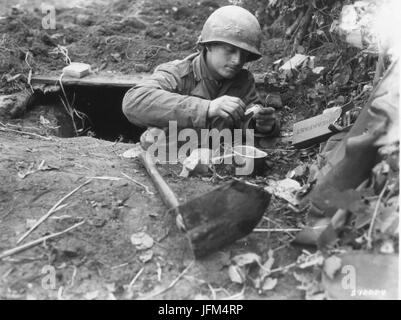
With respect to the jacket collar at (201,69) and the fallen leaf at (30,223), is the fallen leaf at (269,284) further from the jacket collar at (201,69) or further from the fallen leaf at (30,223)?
the jacket collar at (201,69)

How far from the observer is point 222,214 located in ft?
9.81

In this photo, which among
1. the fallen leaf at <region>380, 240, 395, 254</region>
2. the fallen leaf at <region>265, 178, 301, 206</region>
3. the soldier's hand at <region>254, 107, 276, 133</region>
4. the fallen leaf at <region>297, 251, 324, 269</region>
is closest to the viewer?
the fallen leaf at <region>380, 240, 395, 254</region>

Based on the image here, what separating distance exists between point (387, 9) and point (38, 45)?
4.57 m

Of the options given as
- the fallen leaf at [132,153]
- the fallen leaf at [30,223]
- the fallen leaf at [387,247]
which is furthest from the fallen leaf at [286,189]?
the fallen leaf at [30,223]

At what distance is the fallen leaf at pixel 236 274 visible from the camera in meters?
2.89

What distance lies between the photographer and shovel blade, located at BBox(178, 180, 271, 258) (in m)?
2.93

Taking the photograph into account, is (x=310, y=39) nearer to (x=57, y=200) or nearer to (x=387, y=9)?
(x=387, y=9)

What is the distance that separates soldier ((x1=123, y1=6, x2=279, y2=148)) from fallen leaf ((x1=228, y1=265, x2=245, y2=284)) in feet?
4.70

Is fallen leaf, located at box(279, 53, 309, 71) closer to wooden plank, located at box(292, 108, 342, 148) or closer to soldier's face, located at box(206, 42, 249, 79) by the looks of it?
wooden plank, located at box(292, 108, 342, 148)

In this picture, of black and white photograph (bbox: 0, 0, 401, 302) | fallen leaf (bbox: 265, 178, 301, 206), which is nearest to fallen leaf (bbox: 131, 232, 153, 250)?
black and white photograph (bbox: 0, 0, 401, 302)

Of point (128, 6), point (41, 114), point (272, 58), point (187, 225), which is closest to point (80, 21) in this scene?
point (128, 6)

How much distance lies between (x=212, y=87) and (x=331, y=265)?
225 centimetres

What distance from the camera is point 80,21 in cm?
782

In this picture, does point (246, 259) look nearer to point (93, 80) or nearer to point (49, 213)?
point (49, 213)
